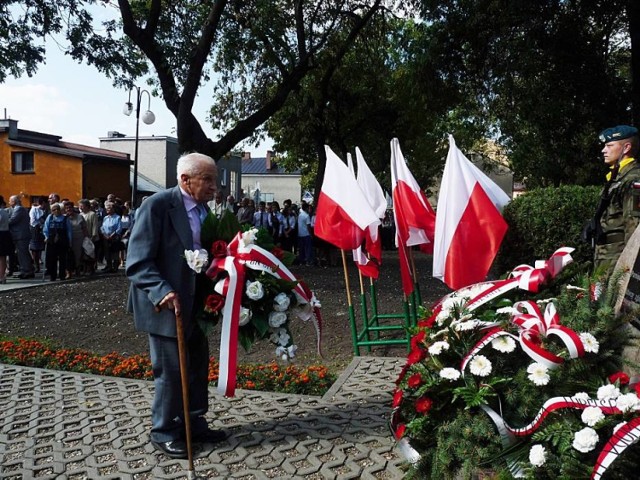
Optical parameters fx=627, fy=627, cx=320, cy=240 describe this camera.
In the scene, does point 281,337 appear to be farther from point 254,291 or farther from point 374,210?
point 374,210

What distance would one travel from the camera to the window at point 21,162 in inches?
1537

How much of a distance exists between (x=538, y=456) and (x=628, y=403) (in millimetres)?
472

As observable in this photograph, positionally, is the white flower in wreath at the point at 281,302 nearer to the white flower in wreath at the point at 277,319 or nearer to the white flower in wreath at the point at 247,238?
the white flower in wreath at the point at 277,319

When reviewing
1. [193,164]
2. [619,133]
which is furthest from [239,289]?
[619,133]

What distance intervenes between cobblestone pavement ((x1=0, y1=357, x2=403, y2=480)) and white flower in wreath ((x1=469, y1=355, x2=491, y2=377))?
106 centimetres

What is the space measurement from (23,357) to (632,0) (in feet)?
39.5

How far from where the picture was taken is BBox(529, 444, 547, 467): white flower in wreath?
2.92 m

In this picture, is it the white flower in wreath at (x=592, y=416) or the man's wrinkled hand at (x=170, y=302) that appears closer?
the white flower in wreath at (x=592, y=416)

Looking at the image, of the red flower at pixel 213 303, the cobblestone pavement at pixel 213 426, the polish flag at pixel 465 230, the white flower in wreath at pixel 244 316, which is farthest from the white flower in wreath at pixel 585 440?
the red flower at pixel 213 303

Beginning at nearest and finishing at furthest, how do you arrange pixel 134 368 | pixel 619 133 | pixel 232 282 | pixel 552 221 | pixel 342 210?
pixel 232 282 → pixel 619 133 → pixel 342 210 → pixel 134 368 → pixel 552 221

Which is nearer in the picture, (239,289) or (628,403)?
(628,403)

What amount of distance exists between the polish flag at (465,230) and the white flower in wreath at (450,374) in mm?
1451

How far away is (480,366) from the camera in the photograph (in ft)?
11.0

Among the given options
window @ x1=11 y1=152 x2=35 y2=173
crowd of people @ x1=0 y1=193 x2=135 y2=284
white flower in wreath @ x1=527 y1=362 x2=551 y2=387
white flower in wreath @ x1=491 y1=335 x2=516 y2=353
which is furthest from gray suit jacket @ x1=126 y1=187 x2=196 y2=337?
window @ x1=11 y1=152 x2=35 y2=173
